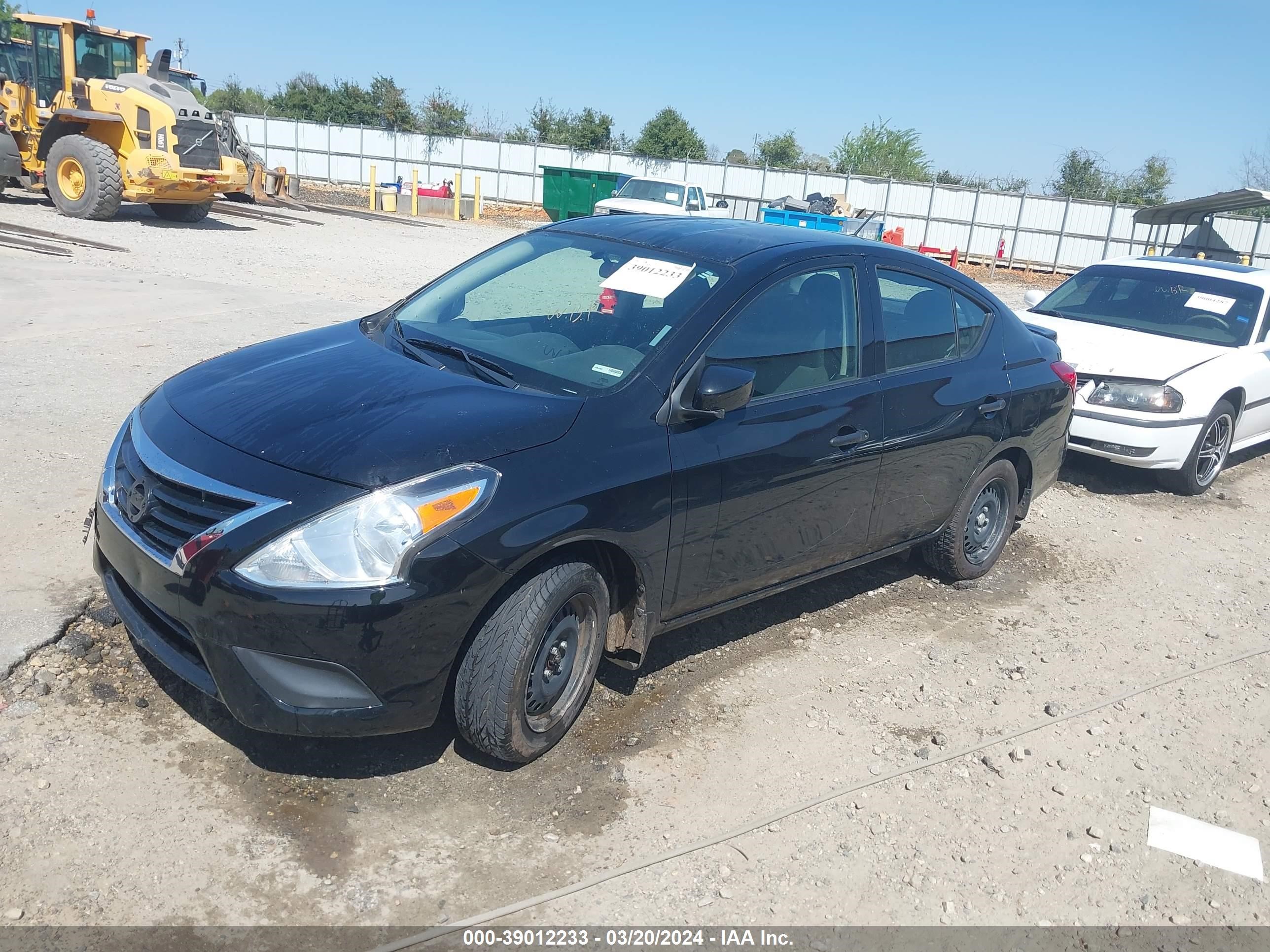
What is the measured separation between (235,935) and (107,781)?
0.83m

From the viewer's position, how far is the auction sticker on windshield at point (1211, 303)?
27.3 ft

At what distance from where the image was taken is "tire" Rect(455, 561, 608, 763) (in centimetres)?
323

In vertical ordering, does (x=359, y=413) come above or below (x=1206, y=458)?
above

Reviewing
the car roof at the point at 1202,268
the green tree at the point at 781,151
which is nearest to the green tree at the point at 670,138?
the green tree at the point at 781,151

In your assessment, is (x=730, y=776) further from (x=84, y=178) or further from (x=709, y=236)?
(x=84, y=178)

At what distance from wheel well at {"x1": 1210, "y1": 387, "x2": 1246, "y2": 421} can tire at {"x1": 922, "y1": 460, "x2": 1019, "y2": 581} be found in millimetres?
3152

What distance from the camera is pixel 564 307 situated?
14.0 feet

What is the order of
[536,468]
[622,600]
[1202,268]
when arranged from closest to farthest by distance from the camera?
1. [536,468]
2. [622,600]
3. [1202,268]

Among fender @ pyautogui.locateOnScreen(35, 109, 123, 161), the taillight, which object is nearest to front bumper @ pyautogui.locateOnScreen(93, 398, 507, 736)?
the taillight

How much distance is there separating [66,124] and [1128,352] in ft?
58.2

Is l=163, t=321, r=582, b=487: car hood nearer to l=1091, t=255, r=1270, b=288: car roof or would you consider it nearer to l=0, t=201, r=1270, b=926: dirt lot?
l=0, t=201, r=1270, b=926: dirt lot

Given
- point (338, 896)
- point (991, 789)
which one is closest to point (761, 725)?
point (991, 789)

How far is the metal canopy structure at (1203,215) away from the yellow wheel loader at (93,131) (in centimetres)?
1917

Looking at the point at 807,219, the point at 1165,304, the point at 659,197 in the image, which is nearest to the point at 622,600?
the point at 1165,304
